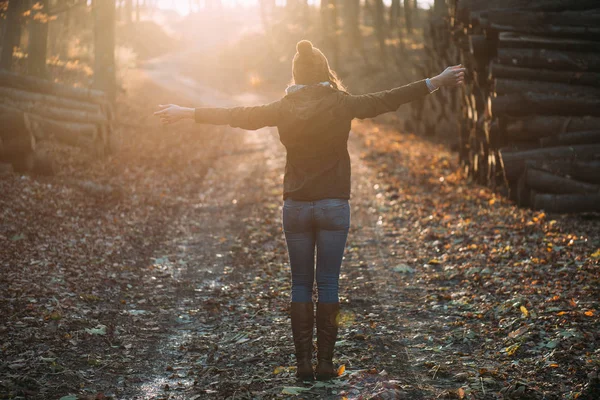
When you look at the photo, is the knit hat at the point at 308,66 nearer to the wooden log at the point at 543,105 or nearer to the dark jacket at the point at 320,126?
the dark jacket at the point at 320,126

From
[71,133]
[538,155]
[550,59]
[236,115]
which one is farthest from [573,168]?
[71,133]

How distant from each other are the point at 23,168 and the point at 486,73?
34.2 ft

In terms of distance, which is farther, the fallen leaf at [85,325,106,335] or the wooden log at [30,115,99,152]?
the wooden log at [30,115,99,152]

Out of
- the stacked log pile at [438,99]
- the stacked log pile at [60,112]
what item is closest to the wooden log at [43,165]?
the stacked log pile at [60,112]

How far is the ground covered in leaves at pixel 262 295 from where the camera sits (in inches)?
201

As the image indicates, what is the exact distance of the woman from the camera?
193 inches

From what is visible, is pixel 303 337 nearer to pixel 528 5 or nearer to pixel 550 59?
pixel 550 59

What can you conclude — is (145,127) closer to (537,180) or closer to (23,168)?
(23,168)

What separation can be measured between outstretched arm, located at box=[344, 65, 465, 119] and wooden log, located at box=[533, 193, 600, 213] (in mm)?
6866

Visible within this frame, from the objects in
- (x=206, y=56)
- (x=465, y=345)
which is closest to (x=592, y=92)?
(x=465, y=345)

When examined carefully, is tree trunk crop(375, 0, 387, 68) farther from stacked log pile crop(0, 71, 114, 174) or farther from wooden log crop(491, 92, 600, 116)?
wooden log crop(491, 92, 600, 116)

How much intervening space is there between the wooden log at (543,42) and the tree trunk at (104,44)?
1236cm

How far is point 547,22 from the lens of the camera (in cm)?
1234

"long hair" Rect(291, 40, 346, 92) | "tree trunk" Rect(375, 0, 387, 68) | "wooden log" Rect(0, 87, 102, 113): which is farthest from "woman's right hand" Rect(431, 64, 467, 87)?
"tree trunk" Rect(375, 0, 387, 68)
